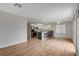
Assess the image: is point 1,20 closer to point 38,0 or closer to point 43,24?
point 38,0

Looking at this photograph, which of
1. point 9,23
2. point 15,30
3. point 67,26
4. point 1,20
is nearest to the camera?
point 1,20

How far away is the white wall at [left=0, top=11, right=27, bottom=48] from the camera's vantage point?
18.1 feet

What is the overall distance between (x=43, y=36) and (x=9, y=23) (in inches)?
167

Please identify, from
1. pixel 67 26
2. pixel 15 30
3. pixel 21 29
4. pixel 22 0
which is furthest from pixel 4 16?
pixel 67 26

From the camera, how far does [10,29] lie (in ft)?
20.2

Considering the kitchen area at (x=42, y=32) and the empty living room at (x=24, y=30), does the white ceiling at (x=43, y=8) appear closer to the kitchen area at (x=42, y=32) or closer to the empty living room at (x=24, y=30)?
the empty living room at (x=24, y=30)

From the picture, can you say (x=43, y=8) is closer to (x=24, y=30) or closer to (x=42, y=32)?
(x=24, y=30)

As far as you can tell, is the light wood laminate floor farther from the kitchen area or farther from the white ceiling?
the kitchen area

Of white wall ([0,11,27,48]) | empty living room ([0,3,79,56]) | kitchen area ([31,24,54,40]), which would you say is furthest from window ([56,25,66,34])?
white wall ([0,11,27,48])

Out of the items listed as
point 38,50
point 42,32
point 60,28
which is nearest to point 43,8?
point 38,50

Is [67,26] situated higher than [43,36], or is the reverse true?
[67,26]

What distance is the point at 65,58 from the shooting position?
112 cm

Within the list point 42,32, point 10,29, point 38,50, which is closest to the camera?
point 38,50

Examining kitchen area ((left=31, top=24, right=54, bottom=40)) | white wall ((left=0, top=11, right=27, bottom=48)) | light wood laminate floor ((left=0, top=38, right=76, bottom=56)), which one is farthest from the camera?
kitchen area ((left=31, top=24, right=54, bottom=40))
